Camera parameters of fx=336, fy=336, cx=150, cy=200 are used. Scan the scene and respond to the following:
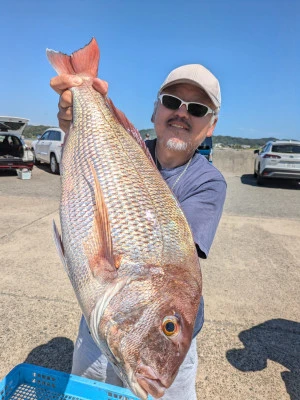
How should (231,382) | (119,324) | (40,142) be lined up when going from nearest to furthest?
1. (119,324)
2. (231,382)
3. (40,142)

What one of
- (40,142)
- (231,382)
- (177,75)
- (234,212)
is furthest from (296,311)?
(40,142)

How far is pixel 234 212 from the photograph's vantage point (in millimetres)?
8594

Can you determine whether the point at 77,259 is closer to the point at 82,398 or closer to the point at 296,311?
the point at 82,398

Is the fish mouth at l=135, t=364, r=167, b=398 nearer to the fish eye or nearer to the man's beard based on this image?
the fish eye

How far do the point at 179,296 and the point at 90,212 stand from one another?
52 centimetres

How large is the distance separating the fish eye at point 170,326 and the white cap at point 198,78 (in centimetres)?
116

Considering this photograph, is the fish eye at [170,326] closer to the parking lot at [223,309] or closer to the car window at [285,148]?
the parking lot at [223,309]

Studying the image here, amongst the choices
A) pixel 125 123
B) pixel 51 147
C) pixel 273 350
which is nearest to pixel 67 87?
pixel 125 123

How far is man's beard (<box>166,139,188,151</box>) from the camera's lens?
1753 millimetres

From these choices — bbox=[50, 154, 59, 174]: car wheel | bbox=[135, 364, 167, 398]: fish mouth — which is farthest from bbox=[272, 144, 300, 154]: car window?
bbox=[135, 364, 167, 398]: fish mouth

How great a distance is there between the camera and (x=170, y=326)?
120 centimetres

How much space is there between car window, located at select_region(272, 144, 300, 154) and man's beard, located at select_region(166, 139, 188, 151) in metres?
12.3

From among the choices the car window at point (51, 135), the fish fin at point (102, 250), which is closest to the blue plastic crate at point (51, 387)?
the fish fin at point (102, 250)

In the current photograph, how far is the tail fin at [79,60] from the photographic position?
192 centimetres
